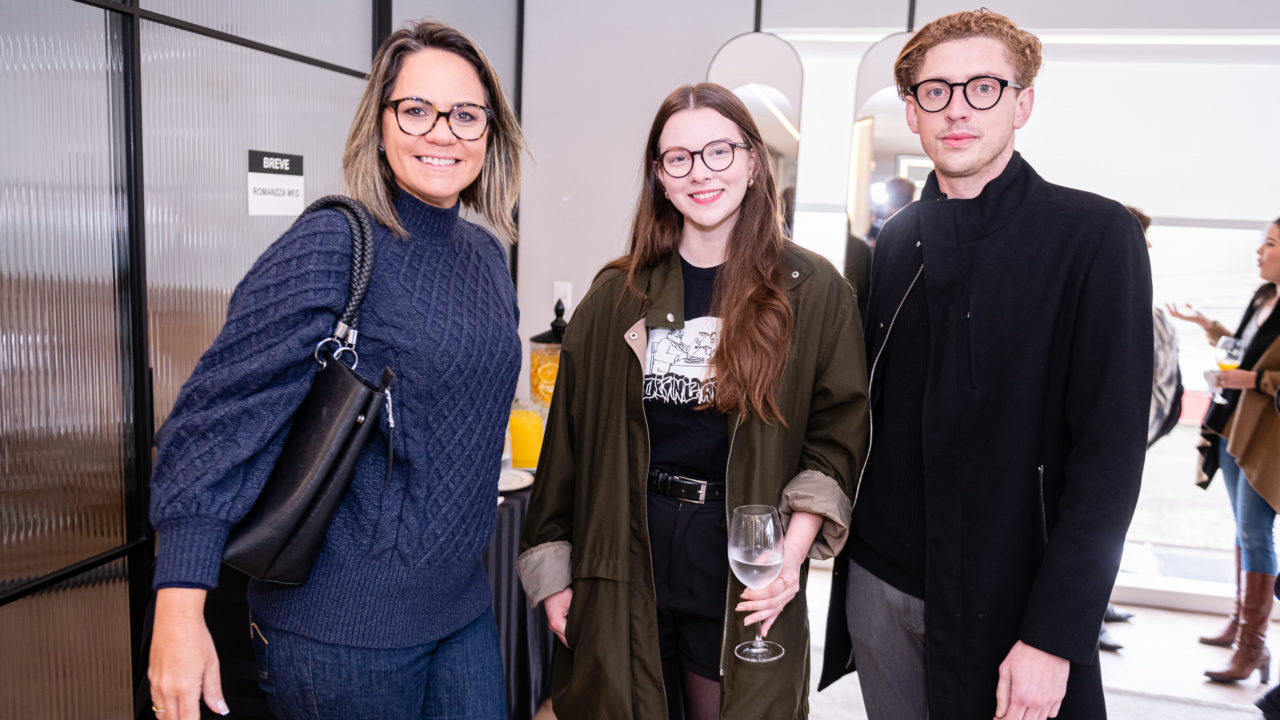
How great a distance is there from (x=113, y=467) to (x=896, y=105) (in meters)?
3.37

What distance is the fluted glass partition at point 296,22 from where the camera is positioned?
2127 millimetres

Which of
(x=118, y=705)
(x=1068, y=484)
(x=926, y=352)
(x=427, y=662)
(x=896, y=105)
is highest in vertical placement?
(x=896, y=105)

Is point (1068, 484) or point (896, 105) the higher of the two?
point (896, 105)

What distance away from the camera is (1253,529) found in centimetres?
340

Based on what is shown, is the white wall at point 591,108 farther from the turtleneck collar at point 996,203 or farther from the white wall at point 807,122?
the turtleneck collar at point 996,203

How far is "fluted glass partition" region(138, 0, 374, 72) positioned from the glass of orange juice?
1394mm

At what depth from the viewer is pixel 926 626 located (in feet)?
4.67

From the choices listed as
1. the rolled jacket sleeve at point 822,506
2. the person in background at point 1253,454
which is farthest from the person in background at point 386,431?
the person in background at point 1253,454

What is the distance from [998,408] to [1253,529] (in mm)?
2945

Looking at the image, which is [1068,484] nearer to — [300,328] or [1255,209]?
[300,328]

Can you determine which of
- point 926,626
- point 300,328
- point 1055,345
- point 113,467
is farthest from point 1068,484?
point 113,467

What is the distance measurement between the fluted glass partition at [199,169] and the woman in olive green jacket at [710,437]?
1167 millimetres

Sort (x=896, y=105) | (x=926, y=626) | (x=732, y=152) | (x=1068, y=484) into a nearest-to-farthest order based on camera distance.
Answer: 1. (x=1068, y=484)
2. (x=926, y=626)
3. (x=732, y=152)
4. (x=896, y=105)

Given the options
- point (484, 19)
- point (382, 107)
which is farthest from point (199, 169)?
point (484, 19)
